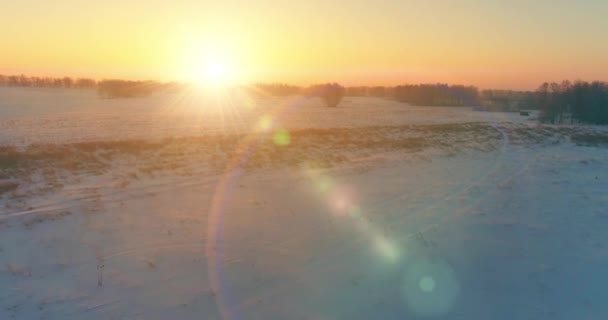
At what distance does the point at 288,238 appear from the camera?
Answer: 1045 cm

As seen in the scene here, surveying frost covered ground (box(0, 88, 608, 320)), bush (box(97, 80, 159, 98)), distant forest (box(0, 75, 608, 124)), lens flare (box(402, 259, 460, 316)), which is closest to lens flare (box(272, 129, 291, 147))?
frost covered ground (box(0, 88, 608, 320))

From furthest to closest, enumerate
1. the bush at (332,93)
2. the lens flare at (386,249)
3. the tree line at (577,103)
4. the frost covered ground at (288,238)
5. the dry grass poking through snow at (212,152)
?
the bush at (332,93) → the tree line at (577,103) → the dry grass poking through snow at (212,152) → the lens flare at (386,249) → the frost covered ground at (288,238)

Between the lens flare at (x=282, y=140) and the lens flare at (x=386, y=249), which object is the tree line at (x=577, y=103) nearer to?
the lens flare at (x=282, y=140)

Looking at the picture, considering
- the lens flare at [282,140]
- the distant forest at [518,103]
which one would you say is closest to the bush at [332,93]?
the distant forest at [518,103]

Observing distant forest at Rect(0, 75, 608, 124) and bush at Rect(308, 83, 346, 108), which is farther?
bush at Rect(308, 83, 346, 108)

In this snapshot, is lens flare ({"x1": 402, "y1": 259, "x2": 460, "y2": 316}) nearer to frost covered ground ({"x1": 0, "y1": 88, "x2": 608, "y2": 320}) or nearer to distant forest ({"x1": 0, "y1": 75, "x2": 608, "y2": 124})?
frost covered ground ({"x1": 0, "y1": 88, "x2": 608, "y2": 320})

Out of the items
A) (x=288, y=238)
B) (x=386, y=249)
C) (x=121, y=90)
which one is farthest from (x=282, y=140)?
(x=121, y=90)

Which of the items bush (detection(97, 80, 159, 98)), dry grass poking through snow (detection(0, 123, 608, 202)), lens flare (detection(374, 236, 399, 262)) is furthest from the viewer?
bush (detection(97, 80, 159, 98))

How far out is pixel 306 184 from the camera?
51.8 ft

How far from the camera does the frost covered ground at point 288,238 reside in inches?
296

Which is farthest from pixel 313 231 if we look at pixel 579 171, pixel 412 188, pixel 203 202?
pixel 579 171

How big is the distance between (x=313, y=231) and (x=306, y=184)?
4922 mm

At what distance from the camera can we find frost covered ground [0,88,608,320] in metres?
7.52

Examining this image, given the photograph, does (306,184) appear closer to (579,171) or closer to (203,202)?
(203,202)
